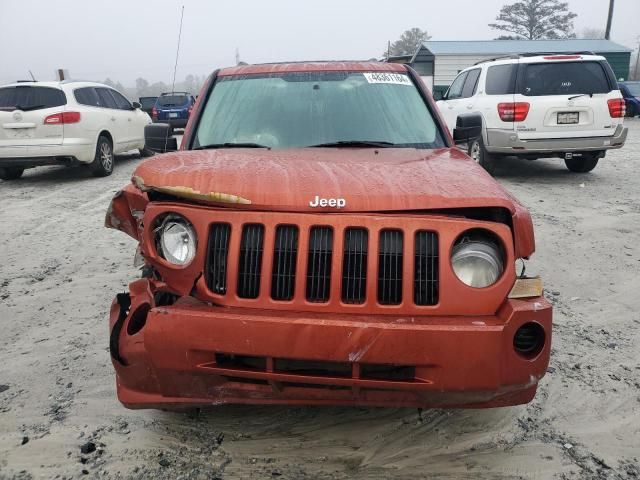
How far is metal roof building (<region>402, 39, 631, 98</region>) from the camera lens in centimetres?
2842

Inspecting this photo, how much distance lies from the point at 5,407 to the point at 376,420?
6.43 feet

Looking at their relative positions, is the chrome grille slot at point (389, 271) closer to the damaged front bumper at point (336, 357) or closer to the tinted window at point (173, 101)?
the damaged front bumper at point (336, 357)

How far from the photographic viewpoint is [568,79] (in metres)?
8.34

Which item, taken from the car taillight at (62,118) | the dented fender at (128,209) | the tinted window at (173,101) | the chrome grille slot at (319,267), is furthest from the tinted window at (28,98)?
the tinted window at (173,101)

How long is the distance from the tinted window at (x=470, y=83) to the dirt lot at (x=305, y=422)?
5932 mm

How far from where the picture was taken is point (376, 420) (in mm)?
2623

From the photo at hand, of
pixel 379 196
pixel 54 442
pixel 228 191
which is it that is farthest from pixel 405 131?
pixel 54 442

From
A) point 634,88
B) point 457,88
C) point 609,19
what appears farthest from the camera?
point 609,19

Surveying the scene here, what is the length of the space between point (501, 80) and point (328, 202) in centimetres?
787

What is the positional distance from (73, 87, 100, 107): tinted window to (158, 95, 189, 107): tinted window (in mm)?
9299

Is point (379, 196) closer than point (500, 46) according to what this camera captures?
Yes

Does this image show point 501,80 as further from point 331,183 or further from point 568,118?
point 331,183

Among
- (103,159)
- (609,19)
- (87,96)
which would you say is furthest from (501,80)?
(609,19)

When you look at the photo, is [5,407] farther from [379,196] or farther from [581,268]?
[581,268]
